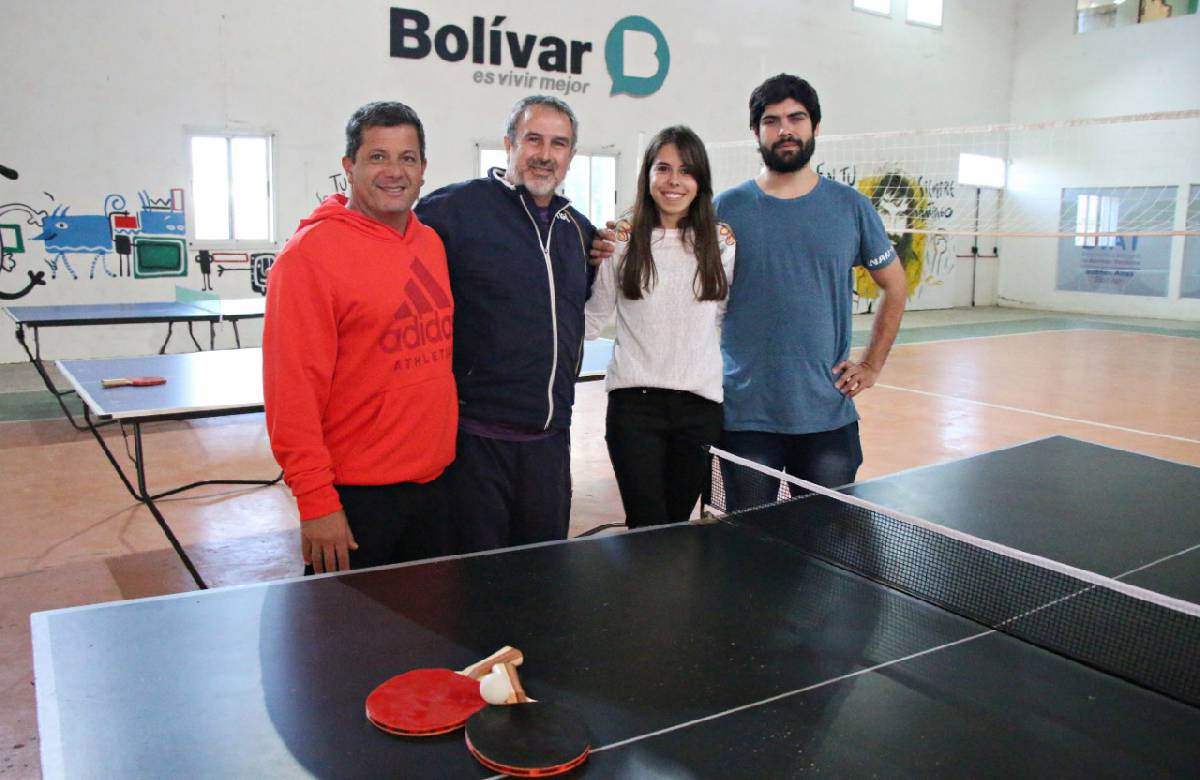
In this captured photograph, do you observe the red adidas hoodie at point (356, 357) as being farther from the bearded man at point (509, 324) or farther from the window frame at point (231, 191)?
the window frame at point (231, 191)

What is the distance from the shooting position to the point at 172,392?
385 cm

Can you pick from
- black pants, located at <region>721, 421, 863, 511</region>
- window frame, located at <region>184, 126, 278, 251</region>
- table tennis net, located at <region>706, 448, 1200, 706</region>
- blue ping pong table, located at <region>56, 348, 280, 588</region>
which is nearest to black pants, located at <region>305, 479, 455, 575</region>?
table tennis net, located at <region>706, 448, 1200, 706</region>

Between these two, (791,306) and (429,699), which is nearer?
(429,699)

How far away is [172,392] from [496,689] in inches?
119

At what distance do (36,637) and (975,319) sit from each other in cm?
1484

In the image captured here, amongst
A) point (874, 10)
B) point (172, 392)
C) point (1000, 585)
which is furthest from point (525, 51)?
point (1000, 585)

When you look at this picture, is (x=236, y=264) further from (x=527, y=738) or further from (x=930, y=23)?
(x=930, y=23)

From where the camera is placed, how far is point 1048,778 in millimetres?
1231

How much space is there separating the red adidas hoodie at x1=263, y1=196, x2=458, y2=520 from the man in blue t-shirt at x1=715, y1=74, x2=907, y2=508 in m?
0.92

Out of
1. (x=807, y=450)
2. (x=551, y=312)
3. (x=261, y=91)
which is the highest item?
(x=261, y=91)

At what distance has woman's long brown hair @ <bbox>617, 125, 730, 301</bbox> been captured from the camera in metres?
2.59

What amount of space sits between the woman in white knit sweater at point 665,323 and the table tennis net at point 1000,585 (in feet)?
0.68

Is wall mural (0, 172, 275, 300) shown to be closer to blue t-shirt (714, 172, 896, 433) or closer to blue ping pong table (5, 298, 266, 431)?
blue ping pong table (5, 298, 266, 431)

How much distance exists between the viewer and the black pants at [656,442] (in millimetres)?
2611
